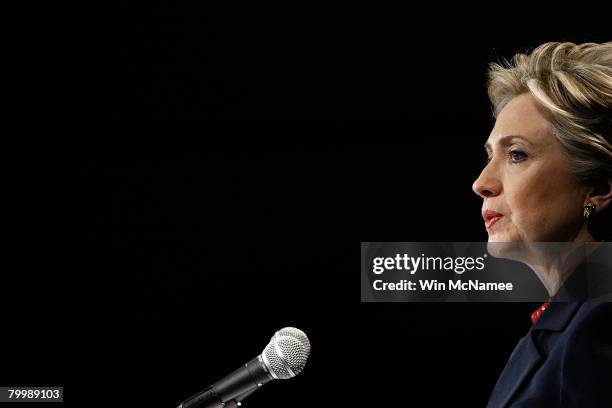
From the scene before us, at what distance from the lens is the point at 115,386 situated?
2.49 metres

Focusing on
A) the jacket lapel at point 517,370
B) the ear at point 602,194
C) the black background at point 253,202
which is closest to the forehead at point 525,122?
the ear at point 602,194

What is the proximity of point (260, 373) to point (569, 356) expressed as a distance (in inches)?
19.6

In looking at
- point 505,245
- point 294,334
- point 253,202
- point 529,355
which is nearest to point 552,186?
point 505,245

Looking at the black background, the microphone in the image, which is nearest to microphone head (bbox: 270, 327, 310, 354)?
the microphone

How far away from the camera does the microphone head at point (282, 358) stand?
133 cm

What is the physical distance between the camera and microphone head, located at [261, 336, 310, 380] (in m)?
1.33

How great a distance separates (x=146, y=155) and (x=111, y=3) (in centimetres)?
49

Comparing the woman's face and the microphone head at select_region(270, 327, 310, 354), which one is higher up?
the woman's face

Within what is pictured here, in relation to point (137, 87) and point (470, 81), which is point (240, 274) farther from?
point (470, 81)

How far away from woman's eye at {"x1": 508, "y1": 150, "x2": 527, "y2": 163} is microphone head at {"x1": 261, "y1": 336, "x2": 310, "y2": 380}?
533 millimetres

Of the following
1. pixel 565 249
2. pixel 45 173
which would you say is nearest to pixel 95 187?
pixel 45 173

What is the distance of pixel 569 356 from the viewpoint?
1287mm

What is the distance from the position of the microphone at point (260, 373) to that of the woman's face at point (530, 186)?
444 millimetres

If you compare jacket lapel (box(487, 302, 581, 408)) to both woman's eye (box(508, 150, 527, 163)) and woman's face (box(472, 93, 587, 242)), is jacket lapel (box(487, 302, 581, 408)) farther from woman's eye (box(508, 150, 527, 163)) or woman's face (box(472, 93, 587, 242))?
woman's eye (box(508, 150, 527, 163))
